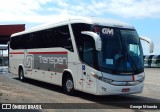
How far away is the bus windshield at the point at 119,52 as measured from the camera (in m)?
13.3

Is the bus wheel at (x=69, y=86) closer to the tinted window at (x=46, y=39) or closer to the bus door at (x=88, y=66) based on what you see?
the bus door at (x=88, y=66)

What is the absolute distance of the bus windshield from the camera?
43.6ft

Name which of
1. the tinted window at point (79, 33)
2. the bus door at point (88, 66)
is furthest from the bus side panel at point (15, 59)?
the bus door at point (88, 66)

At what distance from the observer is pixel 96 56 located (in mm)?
13219

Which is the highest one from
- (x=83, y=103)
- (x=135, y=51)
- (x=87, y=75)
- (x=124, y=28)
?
(x=124, y=28)

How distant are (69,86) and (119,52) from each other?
3060mm

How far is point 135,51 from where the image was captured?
46.3 feet

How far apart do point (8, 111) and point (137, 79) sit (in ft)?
19.0

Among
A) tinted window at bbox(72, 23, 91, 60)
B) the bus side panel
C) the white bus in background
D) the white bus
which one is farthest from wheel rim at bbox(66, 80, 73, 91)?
the white bus in background

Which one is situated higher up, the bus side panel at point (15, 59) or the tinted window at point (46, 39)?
the tinted window at point (46, 39)

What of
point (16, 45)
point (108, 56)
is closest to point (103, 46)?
point (108, 56)

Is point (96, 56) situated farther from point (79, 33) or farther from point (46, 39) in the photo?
point (46, 39)

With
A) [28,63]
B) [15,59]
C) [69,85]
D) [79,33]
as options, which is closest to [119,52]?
[79,33]

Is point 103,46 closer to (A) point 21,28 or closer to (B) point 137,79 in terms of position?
(B) point 137,79
